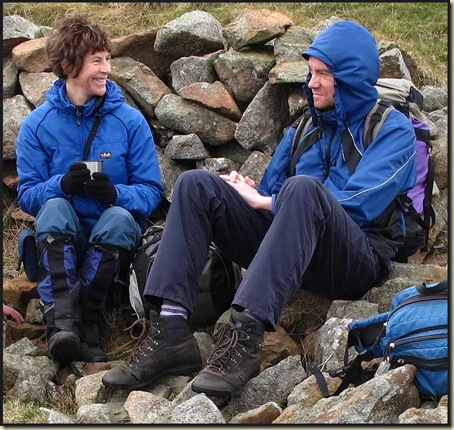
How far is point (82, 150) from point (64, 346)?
163 cm

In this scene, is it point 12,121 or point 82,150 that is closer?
point 82,150

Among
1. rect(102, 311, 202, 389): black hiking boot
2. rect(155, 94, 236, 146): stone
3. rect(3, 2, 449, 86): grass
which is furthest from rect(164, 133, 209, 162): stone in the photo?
rect(102, 311, 202, 389): black hiking boot

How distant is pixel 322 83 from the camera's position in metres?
6.54

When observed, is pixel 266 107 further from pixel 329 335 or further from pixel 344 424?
pixel 344 424

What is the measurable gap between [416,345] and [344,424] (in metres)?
0.69

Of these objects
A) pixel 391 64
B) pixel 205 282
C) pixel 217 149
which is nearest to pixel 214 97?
pixel 217 149

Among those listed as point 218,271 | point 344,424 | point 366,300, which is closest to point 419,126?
point 366,300

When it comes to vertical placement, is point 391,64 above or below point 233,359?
above

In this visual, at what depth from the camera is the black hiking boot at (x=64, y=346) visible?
642cm

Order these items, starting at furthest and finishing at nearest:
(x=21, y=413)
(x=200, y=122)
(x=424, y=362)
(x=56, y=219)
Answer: (x=200, y=122)
(x=56, y=219)
(x=21, y=413)
(x=424, y=362)

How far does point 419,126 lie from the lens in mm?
7000

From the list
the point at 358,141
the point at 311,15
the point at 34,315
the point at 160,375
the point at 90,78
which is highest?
the point at 90,78

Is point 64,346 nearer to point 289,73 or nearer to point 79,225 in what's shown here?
point 79,225

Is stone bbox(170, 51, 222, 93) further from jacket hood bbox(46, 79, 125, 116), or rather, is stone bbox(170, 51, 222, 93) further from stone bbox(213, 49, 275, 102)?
jacket hood bbox(46, 79, 125, 116)
